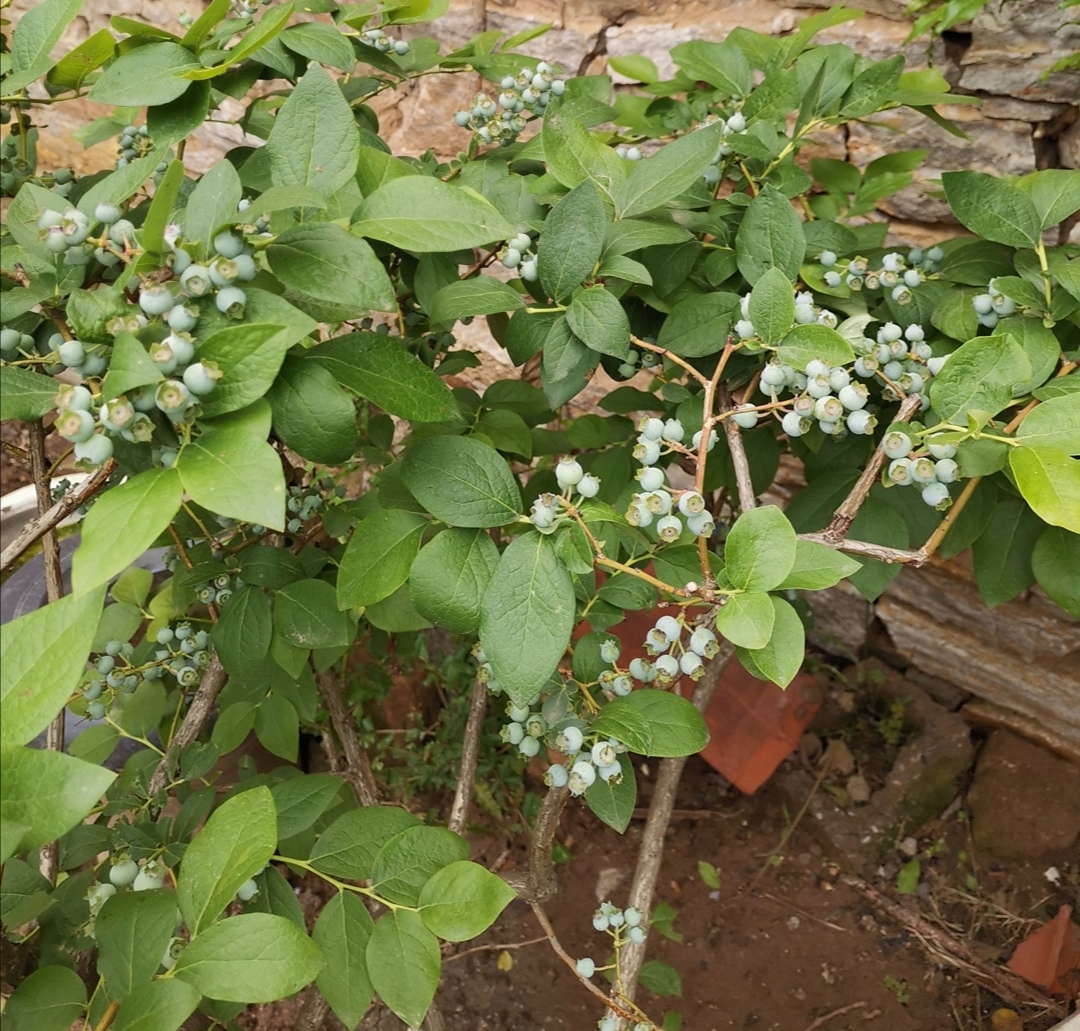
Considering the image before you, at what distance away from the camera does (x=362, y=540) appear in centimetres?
77

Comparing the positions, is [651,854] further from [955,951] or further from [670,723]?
[955,951]

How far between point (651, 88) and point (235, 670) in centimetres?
90

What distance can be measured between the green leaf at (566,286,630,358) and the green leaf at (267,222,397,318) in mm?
208

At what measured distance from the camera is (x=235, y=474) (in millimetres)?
468

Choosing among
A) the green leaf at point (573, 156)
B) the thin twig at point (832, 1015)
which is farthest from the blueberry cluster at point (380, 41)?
the thin twig at point (832, 1015)

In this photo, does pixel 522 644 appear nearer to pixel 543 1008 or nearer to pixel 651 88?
pixel 651 88

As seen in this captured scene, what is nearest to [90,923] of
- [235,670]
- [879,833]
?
[235,670]

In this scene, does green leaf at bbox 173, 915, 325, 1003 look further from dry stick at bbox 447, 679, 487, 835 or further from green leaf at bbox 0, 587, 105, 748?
dry stick at bbox 447, 679, 487, 835

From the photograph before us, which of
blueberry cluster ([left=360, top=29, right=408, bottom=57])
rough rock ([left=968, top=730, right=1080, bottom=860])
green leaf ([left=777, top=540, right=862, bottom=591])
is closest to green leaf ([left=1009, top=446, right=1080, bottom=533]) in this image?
green leaf ([left=777, top=540, right=862, bottom=591])

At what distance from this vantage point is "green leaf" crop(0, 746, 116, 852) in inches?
19.0

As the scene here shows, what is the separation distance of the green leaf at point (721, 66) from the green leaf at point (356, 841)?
2.96 ft

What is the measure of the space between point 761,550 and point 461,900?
391mm

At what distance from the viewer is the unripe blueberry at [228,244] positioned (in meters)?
0.53

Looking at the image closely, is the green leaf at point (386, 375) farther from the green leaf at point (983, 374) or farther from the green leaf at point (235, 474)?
the green leaf at point (983, 374)
